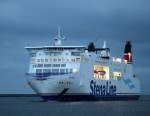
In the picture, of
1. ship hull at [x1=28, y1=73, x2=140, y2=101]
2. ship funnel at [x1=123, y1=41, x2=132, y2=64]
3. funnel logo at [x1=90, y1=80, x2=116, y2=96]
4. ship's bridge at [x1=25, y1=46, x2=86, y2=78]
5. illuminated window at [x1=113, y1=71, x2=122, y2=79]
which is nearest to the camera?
ship hull at [x1=28, y1=73, x2=140, y2=101]

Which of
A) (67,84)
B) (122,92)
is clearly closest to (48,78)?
(67,84)

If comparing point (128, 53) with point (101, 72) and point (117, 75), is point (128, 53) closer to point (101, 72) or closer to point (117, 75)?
point (117, 75)

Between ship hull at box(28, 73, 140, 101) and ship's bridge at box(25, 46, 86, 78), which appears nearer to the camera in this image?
ship hull at box(28, 73, 140, 101)

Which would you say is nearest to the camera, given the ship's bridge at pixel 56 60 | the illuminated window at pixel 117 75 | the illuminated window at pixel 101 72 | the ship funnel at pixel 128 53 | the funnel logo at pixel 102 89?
the ship's bridge at pixel 56 60

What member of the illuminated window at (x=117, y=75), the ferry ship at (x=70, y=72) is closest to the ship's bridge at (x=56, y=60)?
the ferry ship at (x=70, y=72)

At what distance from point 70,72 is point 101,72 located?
30.8 ft

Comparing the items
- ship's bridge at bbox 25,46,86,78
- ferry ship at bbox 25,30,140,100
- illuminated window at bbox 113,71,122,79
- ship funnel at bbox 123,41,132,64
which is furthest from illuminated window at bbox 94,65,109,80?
ship funnel at bbox 123,41,132,64

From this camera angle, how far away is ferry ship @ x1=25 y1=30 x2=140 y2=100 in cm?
9869

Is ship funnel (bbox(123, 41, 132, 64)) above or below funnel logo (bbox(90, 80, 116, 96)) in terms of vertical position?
above

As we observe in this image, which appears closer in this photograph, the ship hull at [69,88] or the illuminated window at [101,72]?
the ship hull at [69,88]

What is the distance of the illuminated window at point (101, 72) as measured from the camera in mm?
105188

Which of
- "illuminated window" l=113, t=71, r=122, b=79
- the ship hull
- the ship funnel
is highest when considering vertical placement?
the ship funnel

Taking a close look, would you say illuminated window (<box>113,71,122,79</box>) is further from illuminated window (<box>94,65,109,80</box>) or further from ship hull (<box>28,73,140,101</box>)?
ship hull (<box>28,73,140,101</box>)

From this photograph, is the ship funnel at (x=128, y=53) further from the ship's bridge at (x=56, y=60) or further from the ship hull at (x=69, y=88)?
the ship's bridge at (x=56, y=60)
